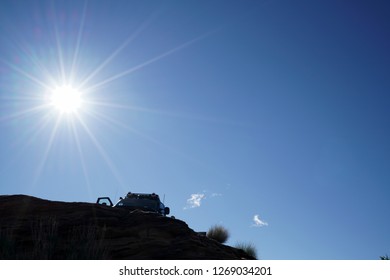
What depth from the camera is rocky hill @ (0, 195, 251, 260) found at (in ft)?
22.4

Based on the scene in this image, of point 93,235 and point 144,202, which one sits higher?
point 144,202

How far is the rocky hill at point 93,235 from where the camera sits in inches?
269

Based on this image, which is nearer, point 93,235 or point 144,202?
point 93,235

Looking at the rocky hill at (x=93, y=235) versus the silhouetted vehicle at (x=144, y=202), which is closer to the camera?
the rocky hill at (x=93, y=235)

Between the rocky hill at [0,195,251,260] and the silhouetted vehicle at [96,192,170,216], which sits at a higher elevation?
the silhouetted vehicle at [96,192,170,216]

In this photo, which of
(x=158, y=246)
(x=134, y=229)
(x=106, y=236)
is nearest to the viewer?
(x=158, y=246)

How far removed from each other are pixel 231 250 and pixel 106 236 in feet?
10.4

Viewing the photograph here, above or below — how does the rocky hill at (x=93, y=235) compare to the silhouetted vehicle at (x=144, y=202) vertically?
below

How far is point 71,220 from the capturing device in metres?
9.72

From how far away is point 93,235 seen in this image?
679 centimetres

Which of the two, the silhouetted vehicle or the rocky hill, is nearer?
the rocky hill
